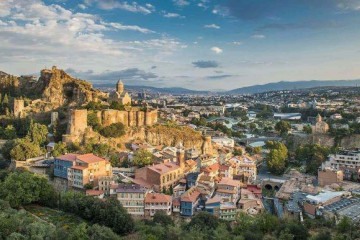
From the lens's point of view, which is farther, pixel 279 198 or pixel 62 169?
pixel 279 198

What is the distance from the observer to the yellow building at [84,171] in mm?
21234

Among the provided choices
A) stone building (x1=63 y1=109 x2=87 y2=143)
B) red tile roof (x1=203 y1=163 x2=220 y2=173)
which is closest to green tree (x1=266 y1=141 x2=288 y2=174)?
red tile roof (x1=203 y1=163 x2=220 y2=173)

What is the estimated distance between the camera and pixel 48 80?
32000 mm

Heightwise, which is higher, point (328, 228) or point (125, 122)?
point (125, 122)

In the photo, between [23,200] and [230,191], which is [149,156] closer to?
[230,191]

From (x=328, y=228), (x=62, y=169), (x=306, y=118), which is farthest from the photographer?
(x=306, y=118)

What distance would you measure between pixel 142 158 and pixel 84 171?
4603 millimetres

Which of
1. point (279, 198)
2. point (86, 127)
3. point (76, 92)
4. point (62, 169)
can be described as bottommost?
point (279, 198)

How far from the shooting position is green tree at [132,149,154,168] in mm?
24688

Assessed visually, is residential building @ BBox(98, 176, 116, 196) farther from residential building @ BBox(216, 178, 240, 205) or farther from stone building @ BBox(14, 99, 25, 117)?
stone building @ BBox(14, 99, 25, 117)

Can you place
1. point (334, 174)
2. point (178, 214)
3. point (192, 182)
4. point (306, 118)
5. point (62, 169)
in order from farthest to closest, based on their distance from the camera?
1. point (306, 118)
2. point (334, 174)
3. point (192, 182)
4. point (62, 169)
5. point (178, 214)

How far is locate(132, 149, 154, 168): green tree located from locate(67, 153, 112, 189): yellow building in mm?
2945

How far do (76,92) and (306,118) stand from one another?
45.0 m

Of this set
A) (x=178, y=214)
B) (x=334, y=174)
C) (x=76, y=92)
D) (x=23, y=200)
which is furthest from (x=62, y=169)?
(x=334, y=174)
